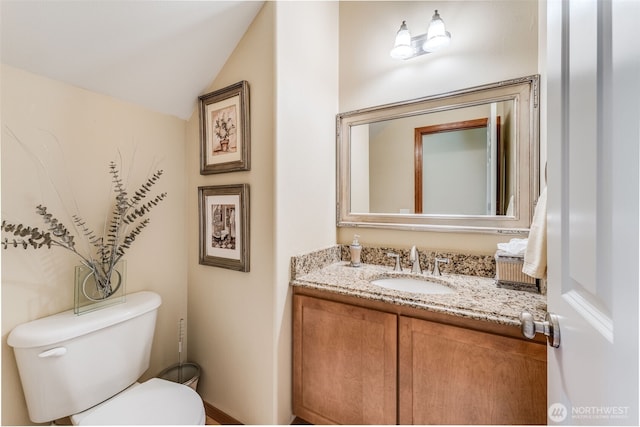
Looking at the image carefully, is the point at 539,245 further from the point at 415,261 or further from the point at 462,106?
the point at 462,106

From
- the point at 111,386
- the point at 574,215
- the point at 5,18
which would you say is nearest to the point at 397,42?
the point at 574,215

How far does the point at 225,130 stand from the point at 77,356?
116cm

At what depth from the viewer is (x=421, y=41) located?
1.55 m

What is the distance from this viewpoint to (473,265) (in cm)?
140

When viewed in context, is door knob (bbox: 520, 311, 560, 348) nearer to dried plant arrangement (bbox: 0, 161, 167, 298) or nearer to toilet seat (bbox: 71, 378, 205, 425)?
toilet seat (bbox: 71, 378, 205, 425)

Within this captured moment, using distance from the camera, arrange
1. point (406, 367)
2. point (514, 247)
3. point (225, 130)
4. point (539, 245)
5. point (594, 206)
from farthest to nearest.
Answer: point (225, 130) → point (514, 247) → point (406, 367) → point (539, 245) → point (594, 206)

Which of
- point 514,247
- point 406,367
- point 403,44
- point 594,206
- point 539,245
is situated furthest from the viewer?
point 403,44

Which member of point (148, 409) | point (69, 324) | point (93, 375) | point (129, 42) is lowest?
point (148, 409)

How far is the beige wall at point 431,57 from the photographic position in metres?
1.34

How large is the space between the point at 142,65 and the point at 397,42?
1.35 metres

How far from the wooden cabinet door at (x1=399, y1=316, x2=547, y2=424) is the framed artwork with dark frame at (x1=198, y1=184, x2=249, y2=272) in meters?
0.83

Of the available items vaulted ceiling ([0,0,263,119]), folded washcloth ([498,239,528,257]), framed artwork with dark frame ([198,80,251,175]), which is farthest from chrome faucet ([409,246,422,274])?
vaulted ceiling ([0,0,263,119])

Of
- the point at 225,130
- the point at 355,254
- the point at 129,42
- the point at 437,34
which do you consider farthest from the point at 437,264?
the point at 129,42

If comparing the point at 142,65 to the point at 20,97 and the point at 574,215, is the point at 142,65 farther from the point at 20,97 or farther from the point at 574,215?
the point at 574,215
